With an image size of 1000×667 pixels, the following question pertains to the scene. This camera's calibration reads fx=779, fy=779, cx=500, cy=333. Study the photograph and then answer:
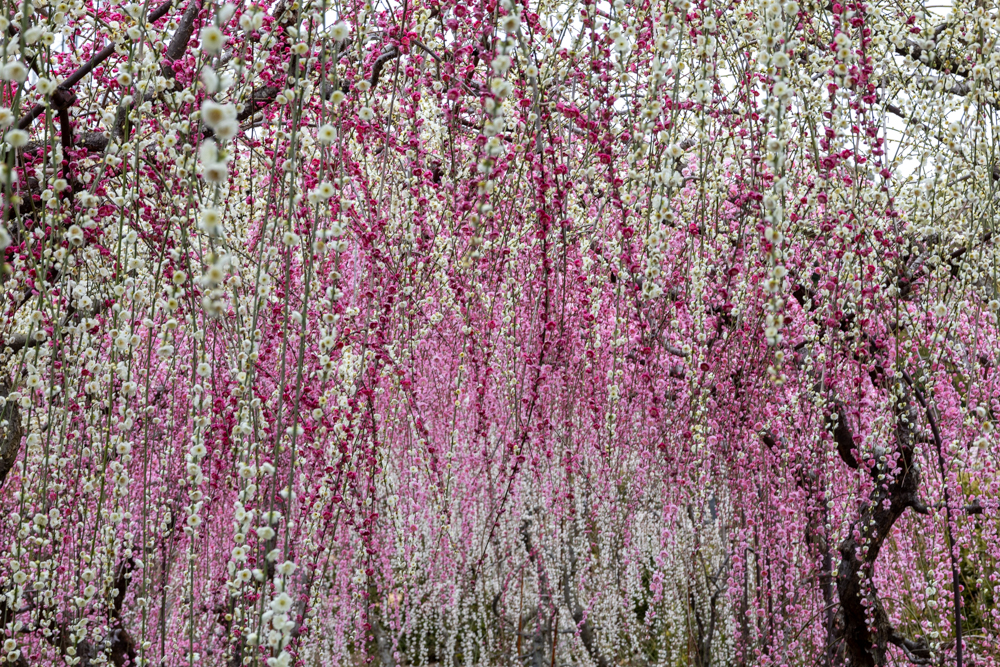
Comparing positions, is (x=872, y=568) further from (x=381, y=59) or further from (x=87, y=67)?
(x=87, y=67)

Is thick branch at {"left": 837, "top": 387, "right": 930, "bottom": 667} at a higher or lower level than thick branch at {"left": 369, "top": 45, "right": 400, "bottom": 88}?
lower

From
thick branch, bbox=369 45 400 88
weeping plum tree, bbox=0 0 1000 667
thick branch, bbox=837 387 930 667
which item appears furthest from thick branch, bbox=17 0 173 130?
thick branch, bbox=837 387 930 667

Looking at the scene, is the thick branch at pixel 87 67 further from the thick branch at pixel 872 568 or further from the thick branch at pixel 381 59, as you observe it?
the thick branch at pixel 872 568

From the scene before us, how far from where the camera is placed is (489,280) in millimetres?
3287

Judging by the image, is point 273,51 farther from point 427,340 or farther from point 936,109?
point 936,109

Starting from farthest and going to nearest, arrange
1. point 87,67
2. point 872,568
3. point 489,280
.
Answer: point 872,568 → point 489,280 → point 87,67

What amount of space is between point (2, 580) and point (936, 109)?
151 inches

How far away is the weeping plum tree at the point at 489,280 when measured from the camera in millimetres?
2074

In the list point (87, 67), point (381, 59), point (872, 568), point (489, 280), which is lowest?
point (872, 568)

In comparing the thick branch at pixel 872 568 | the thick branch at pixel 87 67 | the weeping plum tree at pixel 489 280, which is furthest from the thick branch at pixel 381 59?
the thick branch at pixel 872 568

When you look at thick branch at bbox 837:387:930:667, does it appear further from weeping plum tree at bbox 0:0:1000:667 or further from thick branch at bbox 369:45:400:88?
thick branch at bbox 369:45:400:88

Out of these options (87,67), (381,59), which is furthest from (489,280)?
(87,67)

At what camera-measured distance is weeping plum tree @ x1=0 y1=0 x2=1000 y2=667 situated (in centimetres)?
207

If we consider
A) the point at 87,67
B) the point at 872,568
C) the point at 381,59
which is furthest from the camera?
the point at 872,568
